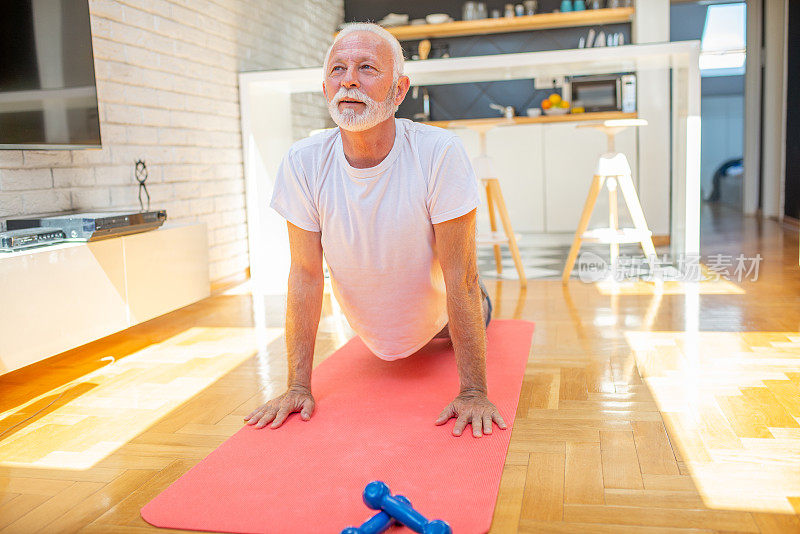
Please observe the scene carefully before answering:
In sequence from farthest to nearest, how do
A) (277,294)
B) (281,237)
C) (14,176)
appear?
(281,237) < (277,294) < (14,176)

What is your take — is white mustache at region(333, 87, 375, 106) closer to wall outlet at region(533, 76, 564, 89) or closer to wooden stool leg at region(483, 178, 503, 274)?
wooden stool leg at region(483, 178, 503, 274)

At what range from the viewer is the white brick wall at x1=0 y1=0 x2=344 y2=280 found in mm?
3119

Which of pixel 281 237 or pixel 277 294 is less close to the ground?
pixel 281 237

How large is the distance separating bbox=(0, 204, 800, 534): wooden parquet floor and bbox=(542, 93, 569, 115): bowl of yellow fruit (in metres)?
2.48

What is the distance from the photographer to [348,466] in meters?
1.69

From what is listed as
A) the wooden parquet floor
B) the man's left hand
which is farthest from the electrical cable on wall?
the man's left hand

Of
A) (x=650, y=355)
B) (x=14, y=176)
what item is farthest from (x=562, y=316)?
(x=14, y=176)

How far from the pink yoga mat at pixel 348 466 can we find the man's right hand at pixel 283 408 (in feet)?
0.09

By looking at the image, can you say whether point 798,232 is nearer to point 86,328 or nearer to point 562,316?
point 562,316

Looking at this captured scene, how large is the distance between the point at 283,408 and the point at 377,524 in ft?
2.38

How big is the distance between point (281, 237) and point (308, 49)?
232cm

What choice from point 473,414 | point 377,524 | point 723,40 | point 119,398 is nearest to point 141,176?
point 119,398

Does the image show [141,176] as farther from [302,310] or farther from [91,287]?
[302,310]

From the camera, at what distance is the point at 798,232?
5816 mm
